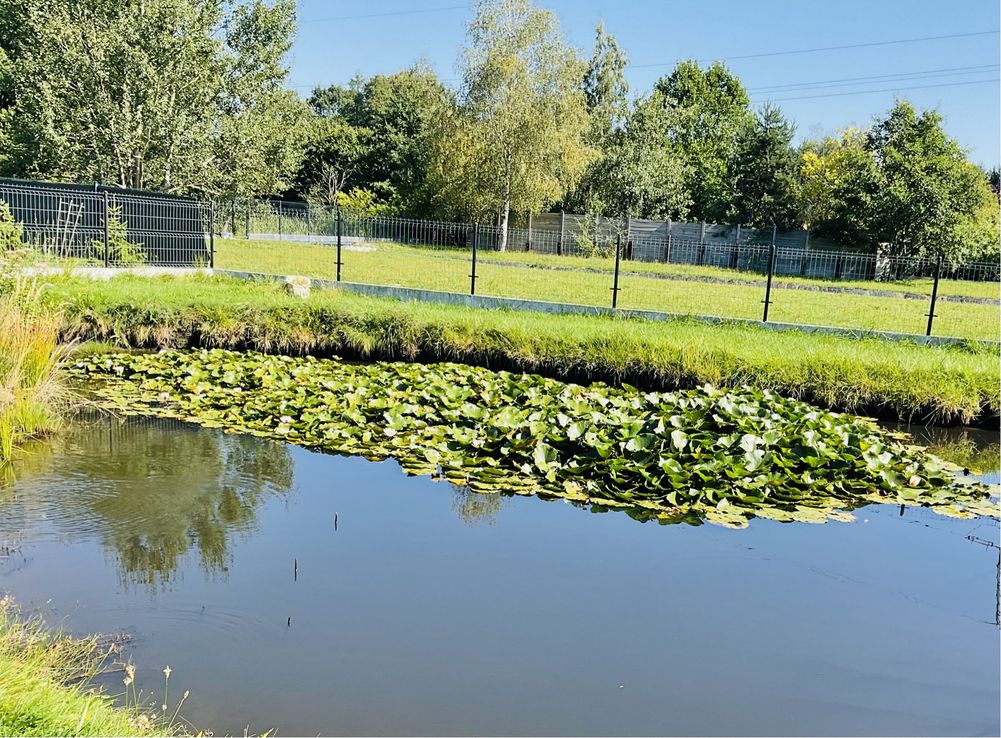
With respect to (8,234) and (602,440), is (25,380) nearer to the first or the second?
(602,440)

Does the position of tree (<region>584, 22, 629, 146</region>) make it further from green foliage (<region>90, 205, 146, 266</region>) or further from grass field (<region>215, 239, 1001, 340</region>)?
green foliage (<region>90, 205, 146, 266</region>)

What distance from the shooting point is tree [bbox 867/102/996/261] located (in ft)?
87.0

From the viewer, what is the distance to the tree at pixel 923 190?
26531mm

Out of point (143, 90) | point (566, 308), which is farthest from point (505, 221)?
point (566, 308)

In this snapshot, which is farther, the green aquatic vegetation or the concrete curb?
the concrete curb

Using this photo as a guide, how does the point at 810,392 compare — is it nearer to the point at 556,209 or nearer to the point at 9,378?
the point at 9,378

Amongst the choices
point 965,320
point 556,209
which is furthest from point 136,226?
point 556,209

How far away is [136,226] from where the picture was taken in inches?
605

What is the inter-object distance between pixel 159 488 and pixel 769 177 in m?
31.6

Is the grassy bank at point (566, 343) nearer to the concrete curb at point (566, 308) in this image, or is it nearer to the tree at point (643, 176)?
the concrete curb at point (566, 308)

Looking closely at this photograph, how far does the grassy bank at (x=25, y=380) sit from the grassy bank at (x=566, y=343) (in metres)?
2.49

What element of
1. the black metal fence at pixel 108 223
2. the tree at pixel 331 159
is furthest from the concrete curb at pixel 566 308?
the tree at pixel 331 159

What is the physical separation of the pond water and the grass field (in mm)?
7731

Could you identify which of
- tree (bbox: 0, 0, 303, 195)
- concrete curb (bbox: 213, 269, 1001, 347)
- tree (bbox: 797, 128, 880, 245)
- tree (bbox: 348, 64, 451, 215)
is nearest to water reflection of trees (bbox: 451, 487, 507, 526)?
concrete curb (bbox: 213, 269, 1001, 347)
